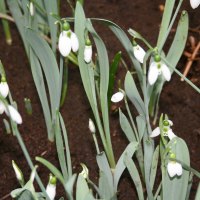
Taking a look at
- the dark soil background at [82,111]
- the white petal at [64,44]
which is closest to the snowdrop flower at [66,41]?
the white petal at [64,44]

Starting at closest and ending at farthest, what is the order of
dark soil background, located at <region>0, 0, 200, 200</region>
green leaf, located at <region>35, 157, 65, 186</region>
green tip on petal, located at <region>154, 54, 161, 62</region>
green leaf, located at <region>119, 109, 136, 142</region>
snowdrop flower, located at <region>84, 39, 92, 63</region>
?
1. green leaf, located at <region>35, 157, 65, 186</region>
2. green tip on petal, located at <region>154, 54, 161, 62</region>
3. snowdrop flower, located at <region>84, 39, 92, 63</region>
4. green leaf, located at <region>119, 109, 136, 142</region>
5. dark soil background, located at <region>0, 0, 200, 200</region>

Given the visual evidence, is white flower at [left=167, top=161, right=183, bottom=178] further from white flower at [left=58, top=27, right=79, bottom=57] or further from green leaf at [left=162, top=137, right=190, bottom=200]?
white flower at [left=58, top=27, right=79, bottom=57]

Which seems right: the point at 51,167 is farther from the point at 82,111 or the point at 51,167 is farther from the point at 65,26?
the point at 82,111

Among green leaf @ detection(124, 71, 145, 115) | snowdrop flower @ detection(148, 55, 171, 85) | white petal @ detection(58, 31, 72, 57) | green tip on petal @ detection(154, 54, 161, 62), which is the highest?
white petal @ detection(58, 31, 72, 57)

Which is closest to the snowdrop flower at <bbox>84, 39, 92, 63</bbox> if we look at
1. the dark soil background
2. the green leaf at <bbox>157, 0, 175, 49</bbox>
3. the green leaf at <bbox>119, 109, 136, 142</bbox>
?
→ the green leaf at <bbox>119, 109, 136, 142</bbox>

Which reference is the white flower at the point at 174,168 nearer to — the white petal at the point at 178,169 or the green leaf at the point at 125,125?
the white petal at the point at 178,169

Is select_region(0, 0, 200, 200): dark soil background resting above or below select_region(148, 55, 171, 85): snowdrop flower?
below
